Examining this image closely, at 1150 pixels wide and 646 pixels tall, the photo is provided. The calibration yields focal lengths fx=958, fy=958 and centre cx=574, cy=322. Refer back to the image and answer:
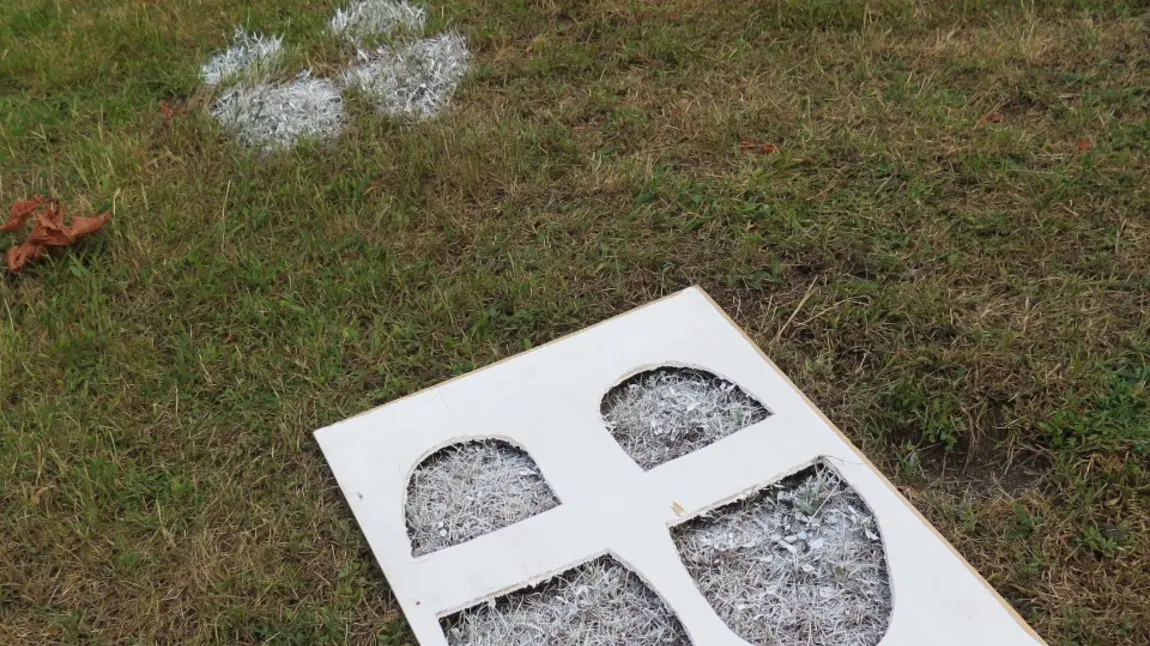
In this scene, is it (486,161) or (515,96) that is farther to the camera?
(515,96)

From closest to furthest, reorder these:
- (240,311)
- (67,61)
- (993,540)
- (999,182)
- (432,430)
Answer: (993,540) < (432,430) < (240,311) < (999,182) < (67,61)

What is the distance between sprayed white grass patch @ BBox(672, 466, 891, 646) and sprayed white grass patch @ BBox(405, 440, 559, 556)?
0.86ft

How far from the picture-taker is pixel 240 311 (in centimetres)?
192

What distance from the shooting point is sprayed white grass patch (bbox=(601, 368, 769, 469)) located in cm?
170

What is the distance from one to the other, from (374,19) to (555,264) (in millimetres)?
1104

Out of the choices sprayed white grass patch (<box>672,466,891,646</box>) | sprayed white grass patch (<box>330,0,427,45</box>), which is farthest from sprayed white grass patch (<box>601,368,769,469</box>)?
sprayed white grass patch (<box>330,0,427,45</box>)

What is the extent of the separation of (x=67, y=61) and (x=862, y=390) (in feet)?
7.13

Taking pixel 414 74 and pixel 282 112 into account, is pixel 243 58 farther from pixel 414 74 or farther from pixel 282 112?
pixel 414 74

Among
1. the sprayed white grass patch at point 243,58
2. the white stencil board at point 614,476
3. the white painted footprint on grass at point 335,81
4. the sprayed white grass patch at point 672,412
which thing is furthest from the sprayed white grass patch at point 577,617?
the sprayed white grass patch at point 243,58

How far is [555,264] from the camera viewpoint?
78.8 inches

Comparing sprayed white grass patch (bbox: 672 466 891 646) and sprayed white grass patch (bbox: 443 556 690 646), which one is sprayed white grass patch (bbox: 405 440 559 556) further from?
sprayed white grass patch (bbox: 672 466 891 646)

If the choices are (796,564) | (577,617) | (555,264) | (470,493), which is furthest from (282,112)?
(796,564)

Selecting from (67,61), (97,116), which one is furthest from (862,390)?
(67,61)

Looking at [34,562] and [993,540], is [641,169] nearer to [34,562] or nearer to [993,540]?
[993,540]
